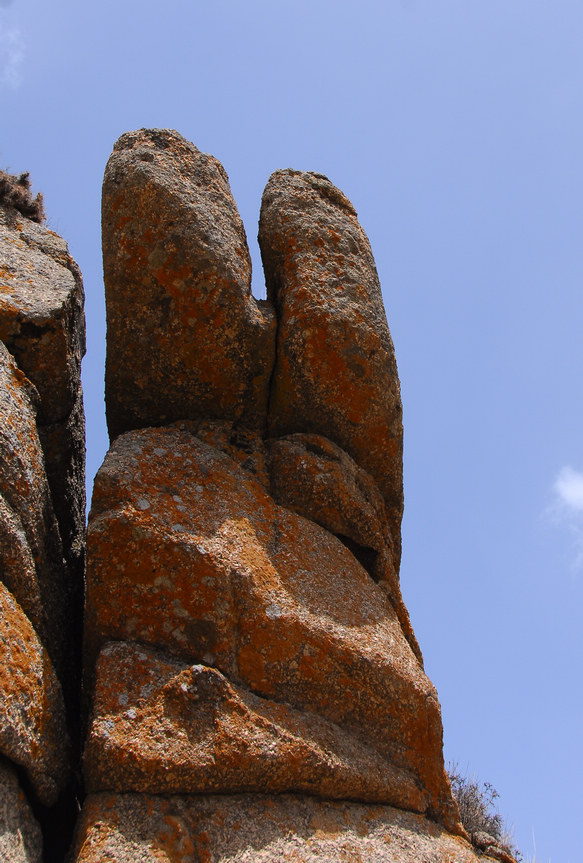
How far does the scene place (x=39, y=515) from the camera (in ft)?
18.7

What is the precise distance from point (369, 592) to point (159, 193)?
12.0ft

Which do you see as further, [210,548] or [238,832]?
[210,548]

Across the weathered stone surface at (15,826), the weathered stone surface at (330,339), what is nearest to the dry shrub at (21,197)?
the weathered stone surface at (330,339)

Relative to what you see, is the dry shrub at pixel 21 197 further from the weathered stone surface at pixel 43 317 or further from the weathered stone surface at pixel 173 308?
the weathered stone surface at pixel 173 308

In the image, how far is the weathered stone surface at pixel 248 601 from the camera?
5.46 meters

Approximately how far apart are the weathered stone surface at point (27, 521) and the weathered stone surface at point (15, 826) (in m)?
1.07

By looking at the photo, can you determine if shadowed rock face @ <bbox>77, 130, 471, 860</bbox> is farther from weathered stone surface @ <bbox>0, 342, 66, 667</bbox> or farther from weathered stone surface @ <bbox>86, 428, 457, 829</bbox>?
weathered stone surface @ <bbox>0, 342, 66, 667</bbox>

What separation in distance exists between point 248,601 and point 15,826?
6.32ft

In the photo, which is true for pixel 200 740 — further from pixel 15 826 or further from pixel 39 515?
pixel 39 515

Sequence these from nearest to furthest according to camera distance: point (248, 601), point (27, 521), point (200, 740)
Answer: point (200, 740) < point (27, 521) < point (248, 601)

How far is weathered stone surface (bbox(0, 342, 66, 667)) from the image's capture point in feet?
17.2

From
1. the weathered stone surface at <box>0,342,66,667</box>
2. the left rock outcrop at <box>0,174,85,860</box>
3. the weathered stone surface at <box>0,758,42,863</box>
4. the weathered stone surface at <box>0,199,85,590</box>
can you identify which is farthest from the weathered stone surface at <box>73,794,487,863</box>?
the weathered stone surface at <box>0,199,85,590</box>

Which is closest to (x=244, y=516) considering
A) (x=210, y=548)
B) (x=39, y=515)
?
(x=210, y=548)

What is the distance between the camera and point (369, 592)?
21.4ft
